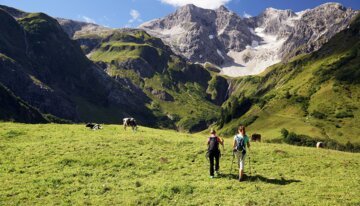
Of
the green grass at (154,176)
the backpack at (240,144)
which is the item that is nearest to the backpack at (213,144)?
the backpack at (240,144)

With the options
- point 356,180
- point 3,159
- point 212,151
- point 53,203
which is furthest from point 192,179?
point 3,159

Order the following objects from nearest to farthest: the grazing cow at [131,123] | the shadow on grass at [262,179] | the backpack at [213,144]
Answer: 1. the shadow on grass at [262,179]
2. the backpack at [213,144]
3. the grazing cow at [131,123]

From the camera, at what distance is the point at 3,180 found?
29484 mm

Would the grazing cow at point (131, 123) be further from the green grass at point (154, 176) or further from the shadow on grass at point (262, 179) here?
the shadow on grass at point (262, 179)

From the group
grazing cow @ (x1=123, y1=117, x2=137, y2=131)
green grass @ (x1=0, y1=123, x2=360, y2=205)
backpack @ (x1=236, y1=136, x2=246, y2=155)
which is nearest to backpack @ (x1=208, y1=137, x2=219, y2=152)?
backpack @ (x1=236, y1=136, x2=246, y2=155)

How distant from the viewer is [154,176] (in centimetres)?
3194

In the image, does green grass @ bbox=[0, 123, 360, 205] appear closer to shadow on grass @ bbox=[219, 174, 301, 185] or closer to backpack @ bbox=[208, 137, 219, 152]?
shadow on grass @ bbox=[219, 174, 301, 185]

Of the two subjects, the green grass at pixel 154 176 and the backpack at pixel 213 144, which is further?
the backpack at pixel 213 144

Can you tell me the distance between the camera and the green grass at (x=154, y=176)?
26109mm

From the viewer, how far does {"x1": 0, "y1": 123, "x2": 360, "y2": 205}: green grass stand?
85.7 feet

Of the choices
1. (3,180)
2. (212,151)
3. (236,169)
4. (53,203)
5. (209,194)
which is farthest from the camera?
(236,169)

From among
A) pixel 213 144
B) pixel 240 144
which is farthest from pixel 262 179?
pixel 213 144

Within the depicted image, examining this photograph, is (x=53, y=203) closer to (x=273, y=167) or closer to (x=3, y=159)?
(x=3, y=159)

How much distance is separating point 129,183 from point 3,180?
920cm
